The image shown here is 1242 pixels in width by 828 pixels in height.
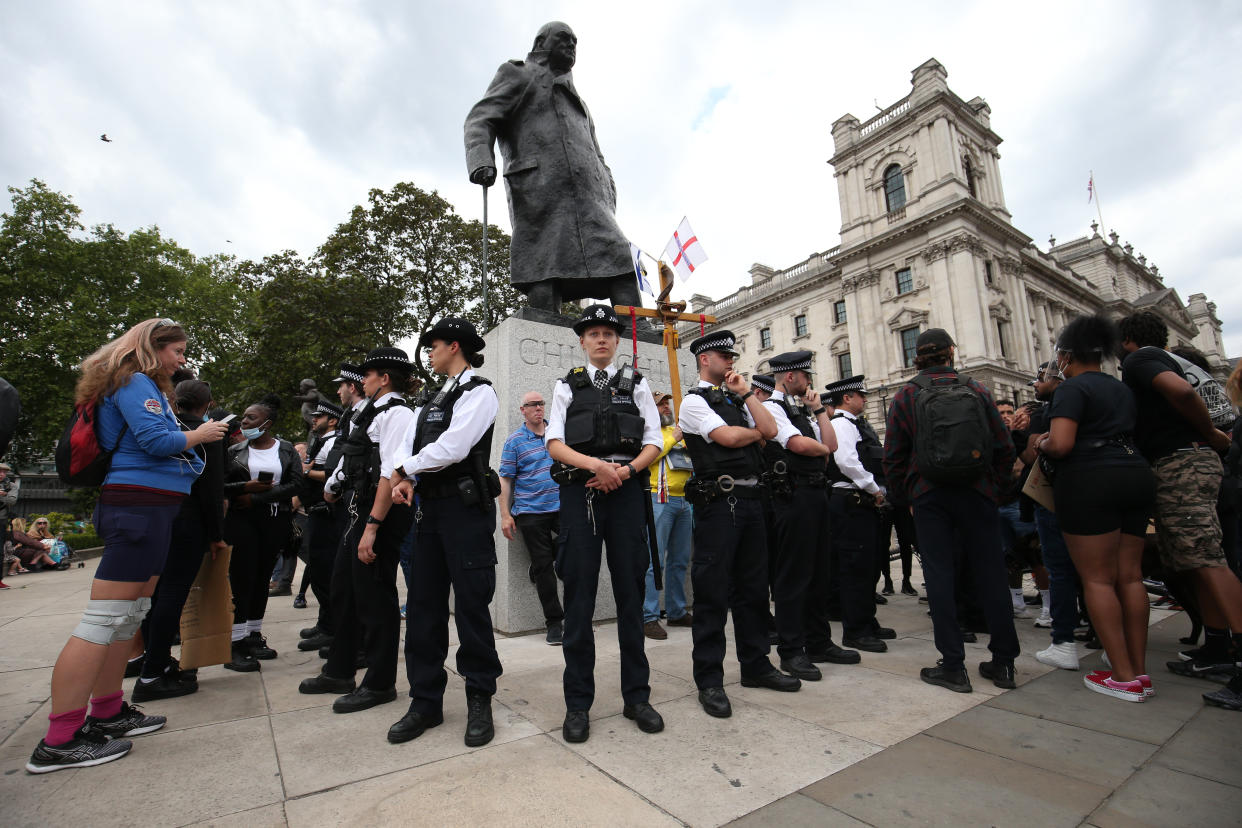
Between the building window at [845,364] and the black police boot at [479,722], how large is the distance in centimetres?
4105

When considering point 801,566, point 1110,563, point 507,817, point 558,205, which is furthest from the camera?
point 558,205

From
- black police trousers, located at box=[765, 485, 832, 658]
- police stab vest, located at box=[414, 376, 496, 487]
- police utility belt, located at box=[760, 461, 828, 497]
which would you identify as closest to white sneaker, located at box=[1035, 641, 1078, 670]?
black police trousers, located at box=[765, 485, 832, 658]

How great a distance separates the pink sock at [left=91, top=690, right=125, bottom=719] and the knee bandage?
0.34 m

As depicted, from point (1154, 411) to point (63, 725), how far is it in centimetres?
589

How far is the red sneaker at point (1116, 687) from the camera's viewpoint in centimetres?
305

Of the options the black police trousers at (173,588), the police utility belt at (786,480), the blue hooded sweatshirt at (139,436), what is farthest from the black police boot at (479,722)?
the black police trousers at (173,588)

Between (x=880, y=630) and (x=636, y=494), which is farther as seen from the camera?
(x=880, y=630)

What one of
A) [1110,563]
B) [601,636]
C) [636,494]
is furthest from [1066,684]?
[601,636]

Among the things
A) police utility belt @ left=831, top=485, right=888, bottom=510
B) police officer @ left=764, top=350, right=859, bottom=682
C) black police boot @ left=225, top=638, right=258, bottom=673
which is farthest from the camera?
police utility belt @ left=831, top=485, right=888, bottom=510

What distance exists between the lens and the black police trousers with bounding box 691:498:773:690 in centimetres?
308

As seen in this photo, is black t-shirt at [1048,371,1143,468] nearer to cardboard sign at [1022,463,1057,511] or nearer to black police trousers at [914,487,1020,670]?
black police trousers at [914,487,1020,670]

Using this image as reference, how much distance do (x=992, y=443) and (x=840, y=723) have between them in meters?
1.88

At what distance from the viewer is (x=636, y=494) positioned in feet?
9.87

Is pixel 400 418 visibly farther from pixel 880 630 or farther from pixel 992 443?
pixel 880 630
